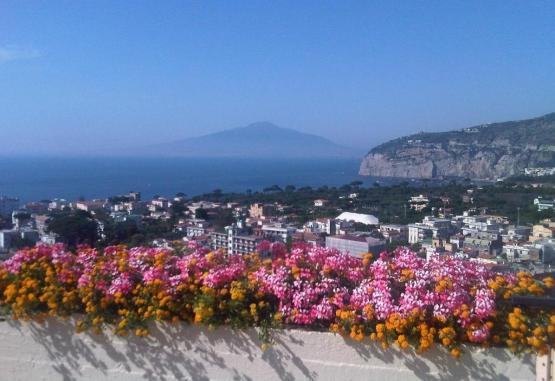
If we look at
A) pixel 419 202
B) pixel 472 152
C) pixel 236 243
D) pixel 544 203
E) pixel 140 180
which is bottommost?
pixel 140 180

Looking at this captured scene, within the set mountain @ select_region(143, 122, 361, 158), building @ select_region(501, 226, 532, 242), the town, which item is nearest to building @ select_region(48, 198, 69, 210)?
the town

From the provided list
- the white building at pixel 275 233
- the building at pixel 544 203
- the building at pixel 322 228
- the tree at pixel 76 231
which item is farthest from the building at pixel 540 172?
the tree at pixel 76 231

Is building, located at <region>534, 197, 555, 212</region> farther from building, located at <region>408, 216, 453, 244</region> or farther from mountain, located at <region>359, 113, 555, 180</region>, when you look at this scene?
mountain, located at <region>359, 113, 555, 180</region>

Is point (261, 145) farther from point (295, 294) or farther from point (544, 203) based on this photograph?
point (295, 294)

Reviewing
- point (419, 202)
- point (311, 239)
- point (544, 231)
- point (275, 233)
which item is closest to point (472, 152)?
point (419, 202)

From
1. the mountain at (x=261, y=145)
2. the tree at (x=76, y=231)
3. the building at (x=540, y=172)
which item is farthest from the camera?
the mountain at (x=261, y=145)

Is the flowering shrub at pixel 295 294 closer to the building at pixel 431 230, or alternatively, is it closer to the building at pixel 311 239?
the building at pixel 311 239

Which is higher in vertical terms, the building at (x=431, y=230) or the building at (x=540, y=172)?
the building at (x=540, y=172)
